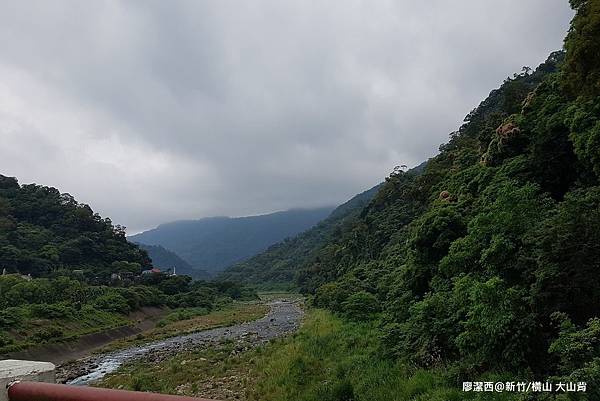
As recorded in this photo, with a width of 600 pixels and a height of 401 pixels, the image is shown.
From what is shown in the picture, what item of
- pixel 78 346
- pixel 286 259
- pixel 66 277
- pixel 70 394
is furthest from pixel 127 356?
pixel 286 259

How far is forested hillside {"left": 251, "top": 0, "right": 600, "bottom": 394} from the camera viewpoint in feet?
24.7

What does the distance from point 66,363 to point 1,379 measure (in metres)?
29.7

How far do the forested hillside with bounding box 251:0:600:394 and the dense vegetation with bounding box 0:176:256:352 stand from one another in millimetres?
25309

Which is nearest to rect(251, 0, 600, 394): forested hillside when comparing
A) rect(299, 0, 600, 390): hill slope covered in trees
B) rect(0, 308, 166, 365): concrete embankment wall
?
rect(299, 0, 600, 390): hill slope covered in trees

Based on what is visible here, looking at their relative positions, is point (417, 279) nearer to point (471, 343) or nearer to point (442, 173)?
point (471, 343)

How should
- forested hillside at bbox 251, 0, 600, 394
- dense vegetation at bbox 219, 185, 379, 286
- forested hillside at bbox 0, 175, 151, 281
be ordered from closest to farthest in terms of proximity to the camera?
forested hillside at bbox 251, 0, 600, 394
forested hillside at bbox 0, 175, 151, 281
dense vegetation at bbox 219, 185, 379, 286

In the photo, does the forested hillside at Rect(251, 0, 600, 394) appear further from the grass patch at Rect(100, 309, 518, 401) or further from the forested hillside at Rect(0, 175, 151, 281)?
the forested hillside at Rect(0, 175, 151, 281)

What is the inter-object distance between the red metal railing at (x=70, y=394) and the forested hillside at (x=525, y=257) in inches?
228

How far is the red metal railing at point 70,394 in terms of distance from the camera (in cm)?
169

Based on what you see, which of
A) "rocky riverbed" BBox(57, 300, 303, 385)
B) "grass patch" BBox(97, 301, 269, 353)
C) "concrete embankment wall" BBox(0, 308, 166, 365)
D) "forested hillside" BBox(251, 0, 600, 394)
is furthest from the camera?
"grass patch" BBox(97, 301, 269, 353)

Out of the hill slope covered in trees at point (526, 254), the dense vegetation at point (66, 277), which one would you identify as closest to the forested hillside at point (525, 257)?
the hill slope covered in trees at point (526, 254)

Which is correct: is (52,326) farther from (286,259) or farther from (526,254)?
(286,259)

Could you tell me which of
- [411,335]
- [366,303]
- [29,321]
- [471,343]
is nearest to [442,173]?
[366,303]

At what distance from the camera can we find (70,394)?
192 cm
